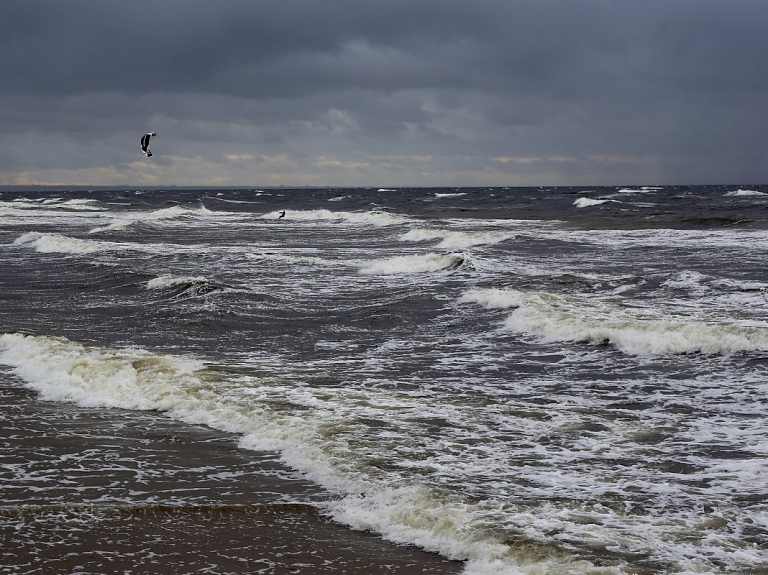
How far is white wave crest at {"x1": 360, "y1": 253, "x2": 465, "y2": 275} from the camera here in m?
25.4

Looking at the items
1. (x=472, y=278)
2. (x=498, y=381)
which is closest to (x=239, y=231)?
(x=472, y=278)

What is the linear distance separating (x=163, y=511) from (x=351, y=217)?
56894 millimetres

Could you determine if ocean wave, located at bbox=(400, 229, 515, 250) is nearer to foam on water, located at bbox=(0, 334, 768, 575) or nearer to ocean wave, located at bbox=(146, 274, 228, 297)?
ocean wave, located at bbox=(146, 274, 228, 297)

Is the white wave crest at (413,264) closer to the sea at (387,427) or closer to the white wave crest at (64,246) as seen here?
the sea at (387,427)

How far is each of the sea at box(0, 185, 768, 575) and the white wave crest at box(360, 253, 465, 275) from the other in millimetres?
4116

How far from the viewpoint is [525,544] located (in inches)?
223

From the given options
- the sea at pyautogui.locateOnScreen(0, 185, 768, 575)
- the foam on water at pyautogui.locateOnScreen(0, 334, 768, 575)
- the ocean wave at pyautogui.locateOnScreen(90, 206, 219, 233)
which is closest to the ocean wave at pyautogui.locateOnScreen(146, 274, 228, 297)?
the sea at pyautogui.locateOnScreen(0, 185, 768, 575)

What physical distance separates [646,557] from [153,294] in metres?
16.5

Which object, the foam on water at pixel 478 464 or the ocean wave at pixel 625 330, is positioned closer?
the foam on water at pixel 478 464

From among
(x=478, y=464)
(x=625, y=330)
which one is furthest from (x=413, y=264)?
(x=478, y=464)

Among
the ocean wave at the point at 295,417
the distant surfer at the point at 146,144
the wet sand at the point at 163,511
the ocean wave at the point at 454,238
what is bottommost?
the wet sand at the point at 163,511

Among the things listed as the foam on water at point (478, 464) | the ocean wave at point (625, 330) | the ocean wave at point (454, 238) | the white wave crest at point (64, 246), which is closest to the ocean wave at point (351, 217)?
the ocean wave at point (454, 238)

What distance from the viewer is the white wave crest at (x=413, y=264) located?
83.3ft

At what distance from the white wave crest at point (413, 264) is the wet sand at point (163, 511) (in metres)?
16.9
